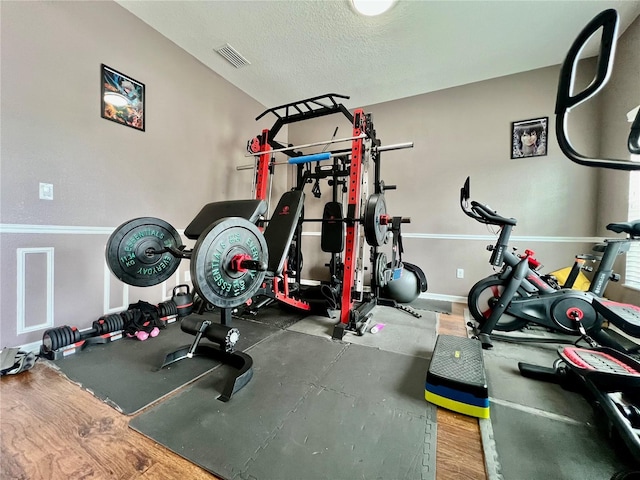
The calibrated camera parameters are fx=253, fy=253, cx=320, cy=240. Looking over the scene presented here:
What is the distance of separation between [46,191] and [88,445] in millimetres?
1945

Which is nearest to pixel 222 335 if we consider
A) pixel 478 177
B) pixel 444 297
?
pixel 444 297

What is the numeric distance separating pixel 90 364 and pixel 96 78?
2392 mm

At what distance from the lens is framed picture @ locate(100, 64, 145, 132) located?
7.57ft

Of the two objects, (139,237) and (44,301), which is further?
(44,301)

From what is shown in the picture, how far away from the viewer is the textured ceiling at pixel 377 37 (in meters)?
2.37

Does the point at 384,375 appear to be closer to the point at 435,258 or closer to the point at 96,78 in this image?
the point at 435,258

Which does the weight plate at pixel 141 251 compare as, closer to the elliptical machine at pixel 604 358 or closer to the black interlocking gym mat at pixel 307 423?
the black interlocking gym mat at pixel 307 423

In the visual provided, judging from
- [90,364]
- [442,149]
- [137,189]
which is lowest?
[90,364]

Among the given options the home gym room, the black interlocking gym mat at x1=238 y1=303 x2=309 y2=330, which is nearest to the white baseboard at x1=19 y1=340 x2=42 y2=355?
the home gym room

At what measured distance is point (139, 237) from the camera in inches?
67.3

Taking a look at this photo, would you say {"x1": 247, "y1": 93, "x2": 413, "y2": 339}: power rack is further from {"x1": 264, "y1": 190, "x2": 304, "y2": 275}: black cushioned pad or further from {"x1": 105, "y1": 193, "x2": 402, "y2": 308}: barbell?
{"x1": 105, "y1": 193, "x2": 402, "y2": 308}: barbell

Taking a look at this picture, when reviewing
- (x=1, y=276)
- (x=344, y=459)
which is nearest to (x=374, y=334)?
(x=344, y=459)

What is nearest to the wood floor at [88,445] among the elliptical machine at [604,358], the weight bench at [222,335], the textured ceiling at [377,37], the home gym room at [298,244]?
the home gym room at [298,244]

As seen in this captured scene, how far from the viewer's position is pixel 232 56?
119 inches
